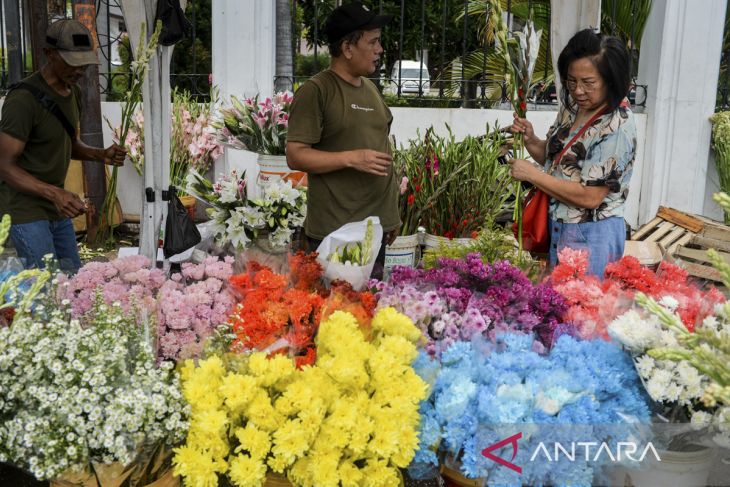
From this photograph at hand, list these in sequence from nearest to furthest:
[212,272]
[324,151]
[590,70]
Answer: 1. [212,272]
2. [590,70]
3. [324,151]

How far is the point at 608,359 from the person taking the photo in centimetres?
181

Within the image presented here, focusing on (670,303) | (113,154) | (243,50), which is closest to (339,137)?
(113,154)

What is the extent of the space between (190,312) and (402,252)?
2133 millimetres

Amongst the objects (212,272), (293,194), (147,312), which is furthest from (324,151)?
(147,312)

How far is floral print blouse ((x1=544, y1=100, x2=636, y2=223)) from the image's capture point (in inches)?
103

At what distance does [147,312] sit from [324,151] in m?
1.25

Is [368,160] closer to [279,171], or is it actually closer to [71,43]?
[71,43]

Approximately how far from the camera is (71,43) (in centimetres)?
309

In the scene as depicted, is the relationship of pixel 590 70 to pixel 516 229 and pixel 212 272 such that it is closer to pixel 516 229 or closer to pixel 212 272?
pixel 516 229

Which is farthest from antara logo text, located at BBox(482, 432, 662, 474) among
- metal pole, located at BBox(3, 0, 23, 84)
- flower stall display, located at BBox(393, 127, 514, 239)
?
metal pole, located at BBox(3, 0, 23, 84)

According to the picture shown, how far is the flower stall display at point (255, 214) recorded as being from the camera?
11.5ft

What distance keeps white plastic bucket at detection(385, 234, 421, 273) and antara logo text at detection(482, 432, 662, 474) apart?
8.10 ft

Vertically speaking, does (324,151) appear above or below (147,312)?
above

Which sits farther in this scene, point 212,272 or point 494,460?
point 212,272
